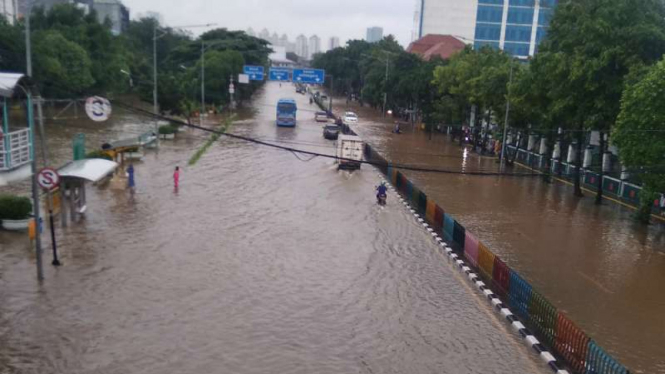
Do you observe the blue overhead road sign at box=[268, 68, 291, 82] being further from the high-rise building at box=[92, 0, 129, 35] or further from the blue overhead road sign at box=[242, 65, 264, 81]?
the high-rise building at box=[92, 0, 129, 35]

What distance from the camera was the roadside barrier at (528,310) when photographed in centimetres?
1037

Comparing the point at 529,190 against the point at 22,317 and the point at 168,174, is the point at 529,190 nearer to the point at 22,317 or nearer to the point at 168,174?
the point at 168,174

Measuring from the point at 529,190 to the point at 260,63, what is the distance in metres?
77.0

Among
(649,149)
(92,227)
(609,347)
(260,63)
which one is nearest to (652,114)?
(649,149)

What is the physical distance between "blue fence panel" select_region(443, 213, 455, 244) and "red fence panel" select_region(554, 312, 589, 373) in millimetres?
8250

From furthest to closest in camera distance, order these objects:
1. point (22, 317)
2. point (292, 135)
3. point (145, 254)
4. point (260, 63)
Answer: point (260, 63)
point (292, 135)
point (145, 254)
point (22, 317)

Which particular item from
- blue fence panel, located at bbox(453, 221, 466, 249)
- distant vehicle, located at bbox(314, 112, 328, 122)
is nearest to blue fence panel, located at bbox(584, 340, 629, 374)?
blue fence panel, located at bbox(453, 221, 466, 249)

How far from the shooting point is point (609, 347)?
11945mm

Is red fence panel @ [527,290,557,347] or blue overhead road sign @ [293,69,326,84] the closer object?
red fence panel @ [527,290,557,347]

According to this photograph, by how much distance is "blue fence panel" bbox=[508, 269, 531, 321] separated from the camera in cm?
1322

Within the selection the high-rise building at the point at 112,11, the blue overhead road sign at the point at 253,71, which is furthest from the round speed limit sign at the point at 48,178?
the high-rise building at the point at 112,11

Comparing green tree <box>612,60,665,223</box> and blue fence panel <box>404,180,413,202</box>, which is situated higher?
green tree <box>612,60,665,223</box>

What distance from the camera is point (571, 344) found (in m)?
11.0

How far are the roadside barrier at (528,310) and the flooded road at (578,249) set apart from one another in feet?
3.67
